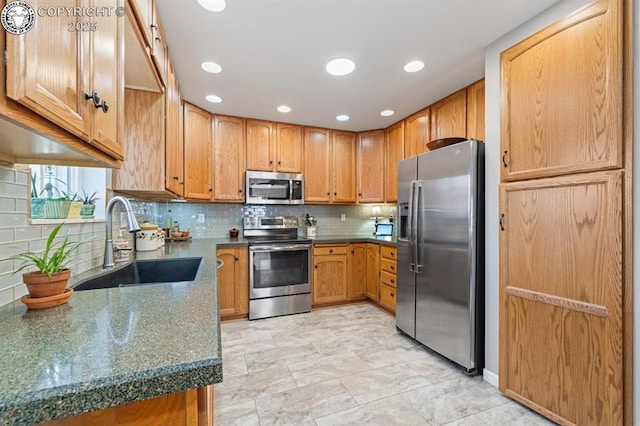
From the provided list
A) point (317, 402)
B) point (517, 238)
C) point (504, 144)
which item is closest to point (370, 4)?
point (504, 144)

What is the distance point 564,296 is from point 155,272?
7.93ft

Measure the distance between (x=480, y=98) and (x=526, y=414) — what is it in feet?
7.54

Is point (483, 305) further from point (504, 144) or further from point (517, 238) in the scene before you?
point (504, 144)

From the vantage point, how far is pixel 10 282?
93 centimetres

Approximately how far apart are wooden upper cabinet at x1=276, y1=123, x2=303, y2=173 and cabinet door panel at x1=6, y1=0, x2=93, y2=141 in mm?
2825

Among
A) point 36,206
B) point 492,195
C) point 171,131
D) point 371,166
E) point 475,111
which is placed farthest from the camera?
point 371,166

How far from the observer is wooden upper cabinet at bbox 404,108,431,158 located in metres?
3.01

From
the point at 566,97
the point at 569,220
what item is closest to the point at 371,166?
the point at 566,97

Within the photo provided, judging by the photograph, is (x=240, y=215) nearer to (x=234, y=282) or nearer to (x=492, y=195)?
(x=234, y=282)

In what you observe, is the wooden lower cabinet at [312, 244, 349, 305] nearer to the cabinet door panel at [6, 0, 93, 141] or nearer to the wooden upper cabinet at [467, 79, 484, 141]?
the wooden upper cabinet at [467, 79, 484, 141]

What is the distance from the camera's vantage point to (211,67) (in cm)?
224

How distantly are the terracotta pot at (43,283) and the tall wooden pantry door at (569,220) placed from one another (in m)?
2.23

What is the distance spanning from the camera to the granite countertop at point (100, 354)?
444 millimetres

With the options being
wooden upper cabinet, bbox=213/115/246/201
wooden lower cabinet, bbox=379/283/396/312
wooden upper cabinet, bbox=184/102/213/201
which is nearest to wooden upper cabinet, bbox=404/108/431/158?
wooden lower cabinet, bbox=379/283/396/312
